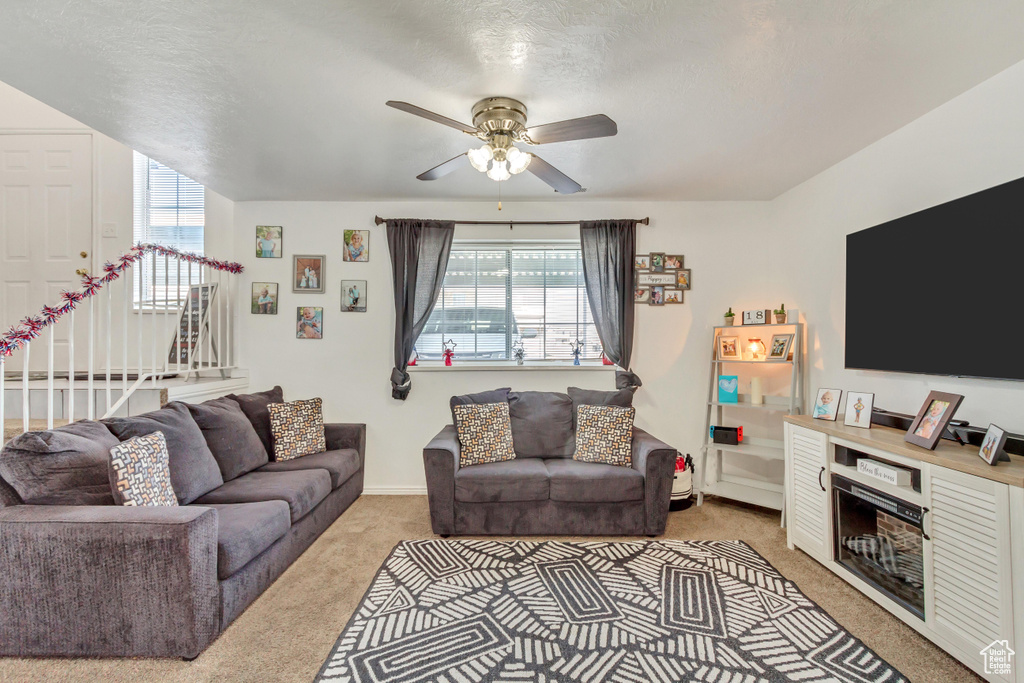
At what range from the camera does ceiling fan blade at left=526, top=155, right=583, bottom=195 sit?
232 centimetres

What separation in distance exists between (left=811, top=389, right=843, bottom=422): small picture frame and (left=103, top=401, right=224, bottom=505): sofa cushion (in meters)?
3.62

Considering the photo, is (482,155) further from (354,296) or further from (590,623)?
(590,623)

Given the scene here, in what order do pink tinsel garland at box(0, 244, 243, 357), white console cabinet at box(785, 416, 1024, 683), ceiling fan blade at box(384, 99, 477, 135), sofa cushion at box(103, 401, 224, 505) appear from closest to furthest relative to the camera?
white console cabinet at box(785, 416, 1024, 683) → ceiling fan blade at box(384, 99, 477, 135) → pink tinsel garland at box(0, 244, 243, 357) → sofa cushion at box(103, 401, 224, 505)

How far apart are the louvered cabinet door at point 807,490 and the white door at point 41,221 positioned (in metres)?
5.83

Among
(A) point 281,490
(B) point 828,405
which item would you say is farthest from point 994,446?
(A) point 281,490

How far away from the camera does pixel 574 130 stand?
1.99 m

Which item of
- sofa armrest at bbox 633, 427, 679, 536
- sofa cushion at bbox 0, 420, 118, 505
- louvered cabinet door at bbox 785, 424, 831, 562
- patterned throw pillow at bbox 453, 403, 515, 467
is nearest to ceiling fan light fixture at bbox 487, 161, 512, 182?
patterned throw pillow at bbox 453, 403, 515, 467

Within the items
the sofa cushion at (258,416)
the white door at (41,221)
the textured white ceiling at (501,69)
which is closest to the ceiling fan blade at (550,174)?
the textured white ceiling at (501,69)

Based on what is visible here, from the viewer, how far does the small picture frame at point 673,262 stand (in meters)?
3.80

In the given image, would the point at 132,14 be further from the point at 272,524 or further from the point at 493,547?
the point at 493,547

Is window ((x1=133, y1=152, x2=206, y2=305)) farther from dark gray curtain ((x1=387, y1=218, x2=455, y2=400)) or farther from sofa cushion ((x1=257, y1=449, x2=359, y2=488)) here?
sofa cushion ((x1=257, y1=449, x2=359, y2=488))

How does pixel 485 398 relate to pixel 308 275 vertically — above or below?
below

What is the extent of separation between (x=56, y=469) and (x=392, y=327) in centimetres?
225

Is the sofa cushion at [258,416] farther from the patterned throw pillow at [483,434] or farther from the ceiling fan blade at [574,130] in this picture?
the ceiling fan blade at [574,130]
